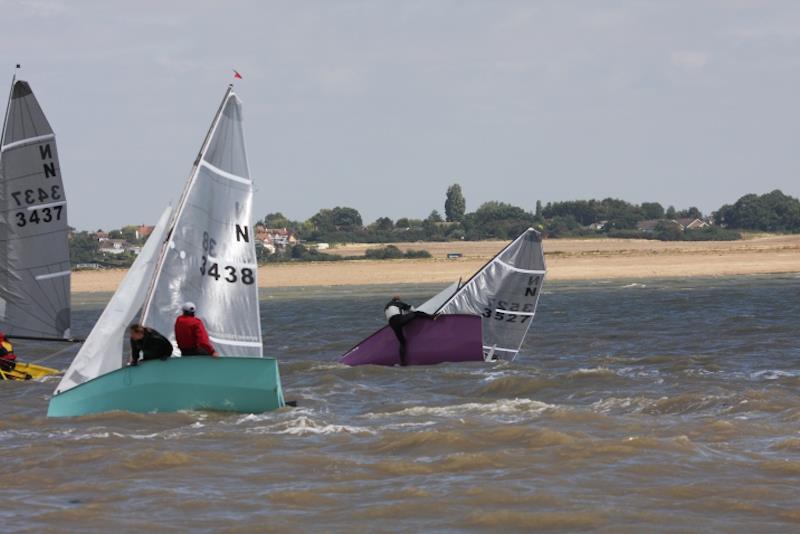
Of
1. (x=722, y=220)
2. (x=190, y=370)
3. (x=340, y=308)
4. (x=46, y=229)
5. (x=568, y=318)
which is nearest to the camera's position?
(x=190, y=370)

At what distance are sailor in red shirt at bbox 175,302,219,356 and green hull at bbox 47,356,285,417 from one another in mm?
170

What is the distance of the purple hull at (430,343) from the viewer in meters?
25.4

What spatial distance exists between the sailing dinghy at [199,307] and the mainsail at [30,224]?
16.2ft

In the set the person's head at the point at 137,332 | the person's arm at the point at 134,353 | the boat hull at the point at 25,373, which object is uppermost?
the person's head at the point at 137,332

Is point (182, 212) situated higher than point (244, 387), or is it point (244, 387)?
point (182, 212)

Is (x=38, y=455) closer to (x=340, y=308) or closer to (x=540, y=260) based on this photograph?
(x=540, y=260)

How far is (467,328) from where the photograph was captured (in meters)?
25.7

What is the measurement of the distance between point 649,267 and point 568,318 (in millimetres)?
44297

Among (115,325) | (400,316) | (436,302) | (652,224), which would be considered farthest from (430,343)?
(652,224)

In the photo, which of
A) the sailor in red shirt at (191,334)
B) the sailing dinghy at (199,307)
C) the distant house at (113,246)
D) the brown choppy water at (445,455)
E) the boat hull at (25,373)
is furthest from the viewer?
the distant house at (113,246)

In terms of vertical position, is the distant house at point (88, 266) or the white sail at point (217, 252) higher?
the white sail at point (217, 252)

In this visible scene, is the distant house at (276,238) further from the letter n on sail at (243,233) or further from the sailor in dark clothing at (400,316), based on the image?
the letter n on sail at (243,233)

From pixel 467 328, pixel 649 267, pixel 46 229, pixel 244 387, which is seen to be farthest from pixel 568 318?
pixel 649 267

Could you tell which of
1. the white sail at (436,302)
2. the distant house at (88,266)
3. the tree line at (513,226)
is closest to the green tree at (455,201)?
the tree line at (513,226)
